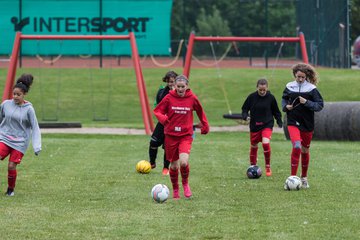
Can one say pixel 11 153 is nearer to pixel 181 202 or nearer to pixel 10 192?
pixel 10 192

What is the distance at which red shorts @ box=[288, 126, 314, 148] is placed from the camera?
14.3m

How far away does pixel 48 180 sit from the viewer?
1531cm

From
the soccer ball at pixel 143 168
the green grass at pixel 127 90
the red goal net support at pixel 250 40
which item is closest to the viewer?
the soccer ball at pixel 143 168

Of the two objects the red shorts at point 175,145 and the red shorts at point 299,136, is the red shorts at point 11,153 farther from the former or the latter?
the red shorts at point 299,136

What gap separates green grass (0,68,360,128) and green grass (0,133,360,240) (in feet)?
42.3

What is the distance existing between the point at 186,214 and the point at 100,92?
26.5 metres

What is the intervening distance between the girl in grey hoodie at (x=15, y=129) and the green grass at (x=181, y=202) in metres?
0.47

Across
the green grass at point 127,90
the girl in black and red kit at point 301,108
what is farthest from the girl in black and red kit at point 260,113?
the green grass at point 127,90

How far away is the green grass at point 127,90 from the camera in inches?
1341

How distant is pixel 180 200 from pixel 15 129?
257 centimetres

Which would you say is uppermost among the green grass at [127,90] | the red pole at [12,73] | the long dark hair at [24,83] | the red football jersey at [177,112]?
the long dark hair at [24,83]

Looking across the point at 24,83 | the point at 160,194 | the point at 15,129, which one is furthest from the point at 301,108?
the point at 15,129

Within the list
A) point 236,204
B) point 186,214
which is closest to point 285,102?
point 236,204

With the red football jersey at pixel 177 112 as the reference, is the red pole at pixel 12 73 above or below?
below
